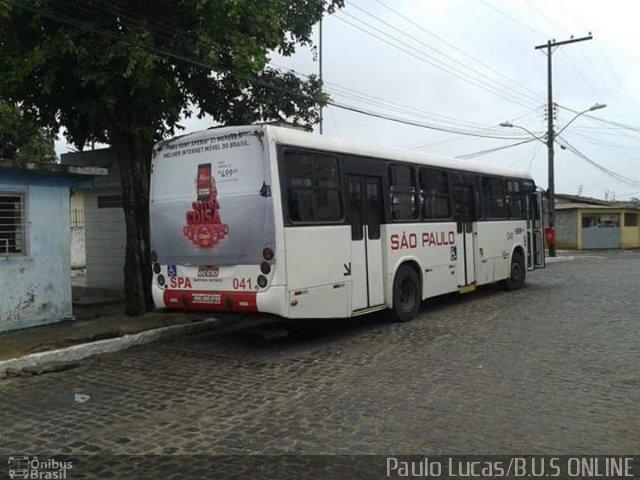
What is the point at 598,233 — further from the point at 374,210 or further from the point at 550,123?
the point at 374,210

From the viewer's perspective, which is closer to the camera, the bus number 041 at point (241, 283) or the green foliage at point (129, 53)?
the bus number 041 at point (241, 283)

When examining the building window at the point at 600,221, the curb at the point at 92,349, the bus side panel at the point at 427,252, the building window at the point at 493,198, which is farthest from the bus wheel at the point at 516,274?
the building window at the point at 600,221

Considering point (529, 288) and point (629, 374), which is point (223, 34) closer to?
point (629, 374)

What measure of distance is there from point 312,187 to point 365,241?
148cm

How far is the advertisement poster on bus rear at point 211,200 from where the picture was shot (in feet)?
25.6

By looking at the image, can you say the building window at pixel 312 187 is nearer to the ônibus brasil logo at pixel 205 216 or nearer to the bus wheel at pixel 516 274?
the ônibus brasil logo at pixel 205 216

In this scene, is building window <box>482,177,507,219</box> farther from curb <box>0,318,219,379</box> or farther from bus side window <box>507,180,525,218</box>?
curb <box>0,318,219,379</box>

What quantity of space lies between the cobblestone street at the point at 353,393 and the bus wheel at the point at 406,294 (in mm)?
410

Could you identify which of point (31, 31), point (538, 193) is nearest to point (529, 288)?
point (538, 193)

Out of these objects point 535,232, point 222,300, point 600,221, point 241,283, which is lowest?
point 222,300

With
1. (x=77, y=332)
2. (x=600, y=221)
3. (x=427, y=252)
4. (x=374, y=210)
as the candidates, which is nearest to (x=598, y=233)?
(x=600, y=221)

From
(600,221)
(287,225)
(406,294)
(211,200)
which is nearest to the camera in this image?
(287,225)

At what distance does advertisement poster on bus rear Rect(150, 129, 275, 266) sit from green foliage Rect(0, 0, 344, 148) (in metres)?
1.52

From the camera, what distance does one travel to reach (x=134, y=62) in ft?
28.8
